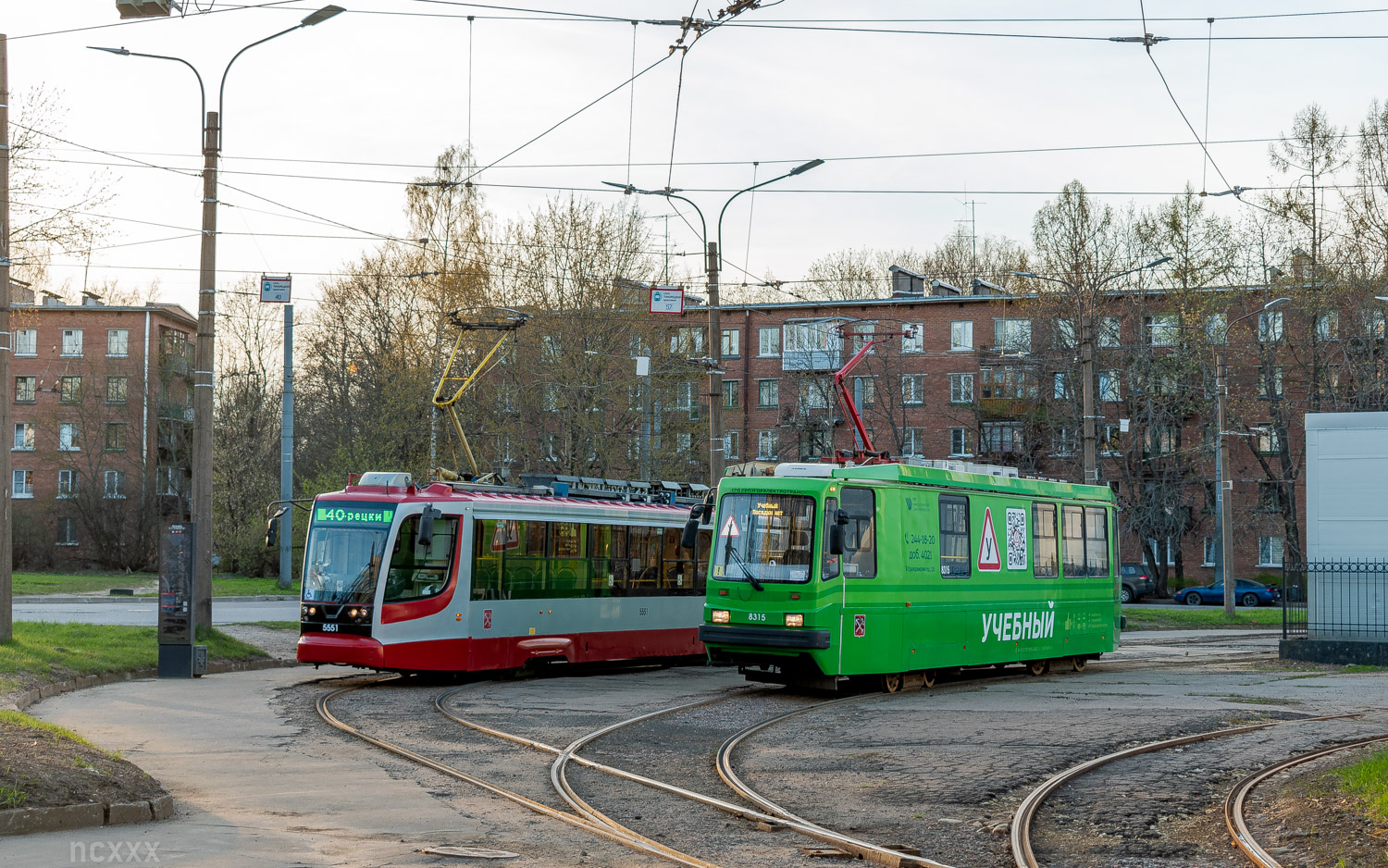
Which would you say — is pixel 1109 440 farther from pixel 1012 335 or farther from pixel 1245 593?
pixel 1245 593

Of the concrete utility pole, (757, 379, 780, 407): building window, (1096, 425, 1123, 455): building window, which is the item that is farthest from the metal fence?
(757, 379, 780, 407): building window

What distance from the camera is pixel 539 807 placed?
9.97 metres

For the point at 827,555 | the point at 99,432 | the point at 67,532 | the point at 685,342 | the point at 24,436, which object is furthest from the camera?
the point at 24,436

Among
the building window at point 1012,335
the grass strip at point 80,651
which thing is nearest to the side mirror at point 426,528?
the grass strip at point 80,651

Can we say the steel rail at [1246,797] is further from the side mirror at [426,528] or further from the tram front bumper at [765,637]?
the side mirror at [426,528]

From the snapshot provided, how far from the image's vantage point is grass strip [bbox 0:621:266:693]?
58.1ft

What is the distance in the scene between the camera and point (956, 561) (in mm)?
19953

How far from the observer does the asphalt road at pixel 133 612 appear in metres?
29.9

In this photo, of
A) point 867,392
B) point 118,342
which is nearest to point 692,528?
point 867,392

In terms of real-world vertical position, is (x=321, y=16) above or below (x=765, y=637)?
above

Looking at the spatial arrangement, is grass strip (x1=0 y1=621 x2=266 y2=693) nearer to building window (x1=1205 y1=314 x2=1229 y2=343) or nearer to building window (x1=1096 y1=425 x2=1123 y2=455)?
building window (x1=1205 y1=314 x2=1229 y2=343)

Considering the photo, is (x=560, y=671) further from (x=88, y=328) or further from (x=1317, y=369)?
(x=88, y=328)

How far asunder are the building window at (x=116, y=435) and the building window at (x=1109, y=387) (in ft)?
146

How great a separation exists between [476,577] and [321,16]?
25.8 ft
